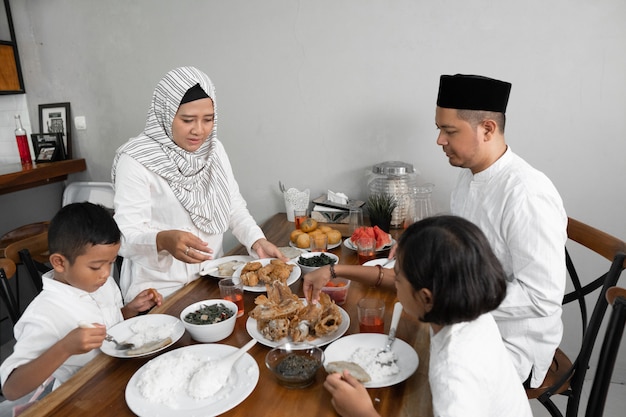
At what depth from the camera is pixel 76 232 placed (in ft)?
4.10

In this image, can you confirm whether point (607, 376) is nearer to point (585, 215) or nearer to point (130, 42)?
point (585, 215)

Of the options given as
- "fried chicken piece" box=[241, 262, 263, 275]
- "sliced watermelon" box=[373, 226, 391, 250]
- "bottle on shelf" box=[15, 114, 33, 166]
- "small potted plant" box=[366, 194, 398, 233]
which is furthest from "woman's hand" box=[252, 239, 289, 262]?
"bottle on shelf" box=[15, 114, 33, 166]

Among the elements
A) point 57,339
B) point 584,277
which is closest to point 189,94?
point 57,339

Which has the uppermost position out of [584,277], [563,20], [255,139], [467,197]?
[563,20]

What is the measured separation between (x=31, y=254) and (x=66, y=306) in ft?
2.26

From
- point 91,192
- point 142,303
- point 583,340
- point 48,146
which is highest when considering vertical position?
point 48,146

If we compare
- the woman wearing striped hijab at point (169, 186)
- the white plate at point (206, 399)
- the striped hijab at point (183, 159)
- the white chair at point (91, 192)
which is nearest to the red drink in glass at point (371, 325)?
the white plate at point (206, 399)

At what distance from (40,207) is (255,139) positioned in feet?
6.43

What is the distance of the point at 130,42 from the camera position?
115 inches

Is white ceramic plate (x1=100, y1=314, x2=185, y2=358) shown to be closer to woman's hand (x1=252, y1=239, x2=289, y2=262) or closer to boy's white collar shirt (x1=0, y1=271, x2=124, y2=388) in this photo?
boy's white collar shirt (x1=0, y1=271, x2=124, y2=388)

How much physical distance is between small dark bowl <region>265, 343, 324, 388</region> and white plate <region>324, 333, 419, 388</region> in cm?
4

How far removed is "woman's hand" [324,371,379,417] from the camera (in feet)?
3.00

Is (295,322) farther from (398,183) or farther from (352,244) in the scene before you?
(398,183)

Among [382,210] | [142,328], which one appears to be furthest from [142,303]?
[382,210]
